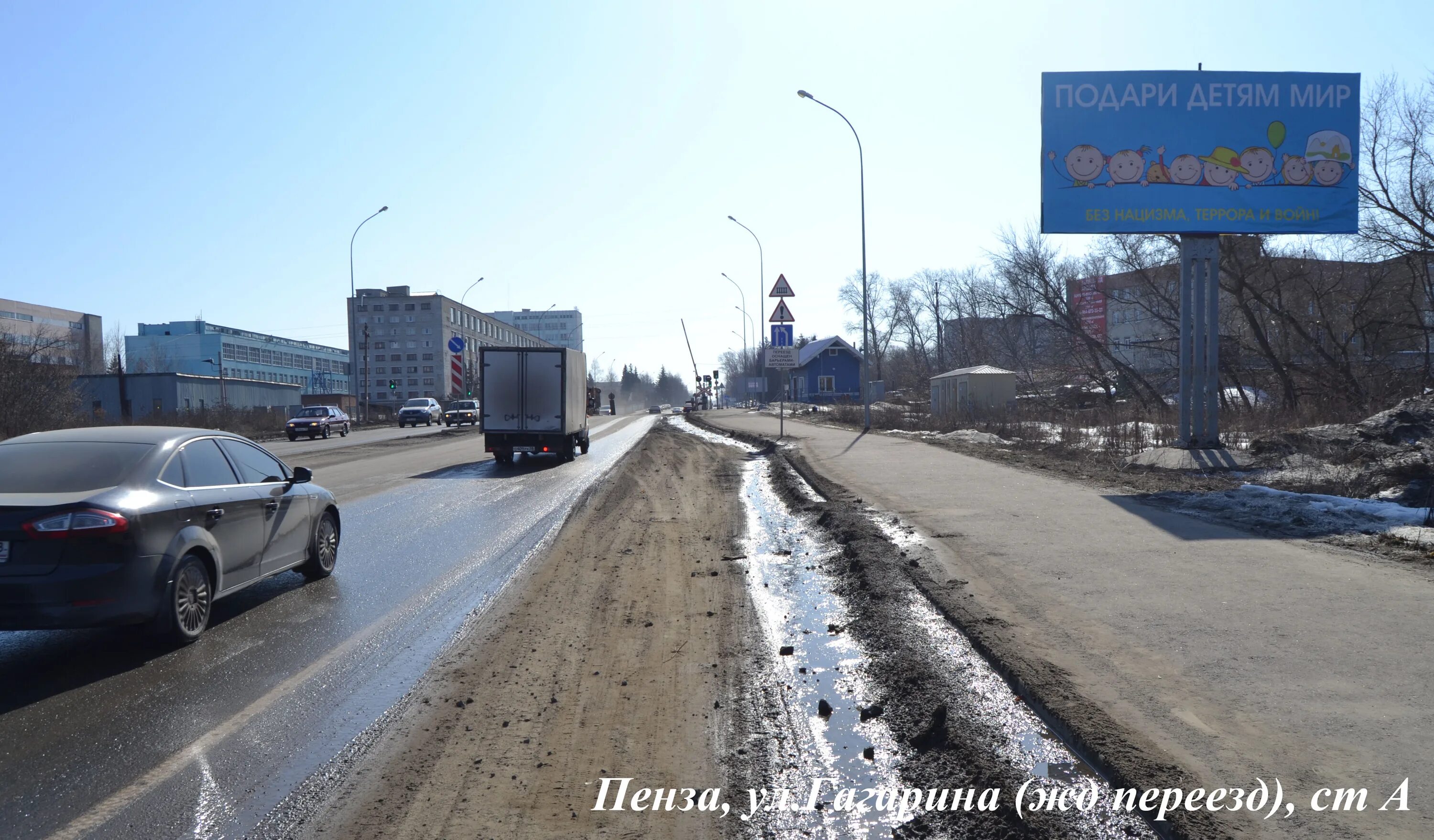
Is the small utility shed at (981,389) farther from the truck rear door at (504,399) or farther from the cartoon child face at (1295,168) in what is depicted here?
the truck rear door at (504,399)

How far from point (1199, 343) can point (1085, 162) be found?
4.75 m

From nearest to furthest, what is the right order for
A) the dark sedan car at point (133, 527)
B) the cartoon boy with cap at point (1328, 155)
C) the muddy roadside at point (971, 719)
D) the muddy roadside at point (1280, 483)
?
the muddy roadside at point (971, 719), the dark sedan car at point (133, 527), the muddy roadside at point (1280, 483), the cartoon boy with cap at point (1328, 155)

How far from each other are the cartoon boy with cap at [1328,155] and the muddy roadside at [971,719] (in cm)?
1740

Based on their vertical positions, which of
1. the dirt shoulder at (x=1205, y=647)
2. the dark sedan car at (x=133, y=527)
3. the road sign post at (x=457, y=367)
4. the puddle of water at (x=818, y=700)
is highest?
the road sign post at (x=457, y=367)

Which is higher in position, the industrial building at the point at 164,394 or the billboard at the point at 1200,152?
the billboard at the point at 1200,152

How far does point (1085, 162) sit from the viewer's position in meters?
20.5

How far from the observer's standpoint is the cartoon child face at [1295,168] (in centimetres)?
2017

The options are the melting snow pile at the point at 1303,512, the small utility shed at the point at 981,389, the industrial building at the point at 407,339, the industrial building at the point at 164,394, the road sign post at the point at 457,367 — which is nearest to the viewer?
the melting snow pile at the point at 1303,512

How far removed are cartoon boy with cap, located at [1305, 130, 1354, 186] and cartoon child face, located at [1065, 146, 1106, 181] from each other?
4.36 metres


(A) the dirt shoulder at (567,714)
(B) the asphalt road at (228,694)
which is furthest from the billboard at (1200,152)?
(B) the asphalt road at (228,694)

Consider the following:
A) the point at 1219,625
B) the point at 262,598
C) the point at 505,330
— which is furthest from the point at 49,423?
the point at 505,330

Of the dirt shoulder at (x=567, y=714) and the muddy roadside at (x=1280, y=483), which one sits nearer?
the dirt shoulder at (x=567, y=714)

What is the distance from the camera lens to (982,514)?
12.0 metres

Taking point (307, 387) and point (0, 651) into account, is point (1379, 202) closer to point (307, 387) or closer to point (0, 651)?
point (0, 651)
